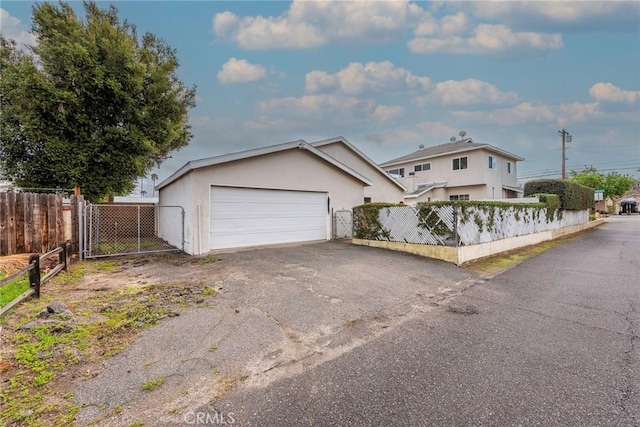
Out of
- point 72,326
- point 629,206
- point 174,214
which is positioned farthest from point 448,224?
point 629,206

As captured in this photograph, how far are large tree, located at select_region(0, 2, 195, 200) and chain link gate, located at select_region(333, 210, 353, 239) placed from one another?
9.14 meters

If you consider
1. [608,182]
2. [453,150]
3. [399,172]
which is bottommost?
[608,182]

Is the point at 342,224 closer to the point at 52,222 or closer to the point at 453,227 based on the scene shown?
the point at 453,227

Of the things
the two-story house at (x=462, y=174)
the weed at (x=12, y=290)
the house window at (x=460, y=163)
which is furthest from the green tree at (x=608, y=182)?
the weed at (x=12, y=290)

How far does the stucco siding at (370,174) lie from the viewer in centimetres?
1681

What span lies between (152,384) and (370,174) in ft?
55.0

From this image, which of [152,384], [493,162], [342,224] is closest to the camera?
[152,384]

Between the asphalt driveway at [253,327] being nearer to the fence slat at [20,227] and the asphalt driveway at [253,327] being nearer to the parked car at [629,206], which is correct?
the fence slat at [20,227]

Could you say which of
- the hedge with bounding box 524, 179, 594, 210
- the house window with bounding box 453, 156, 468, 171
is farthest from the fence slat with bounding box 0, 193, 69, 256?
the house window with bounding box 453, 156, 468, 171

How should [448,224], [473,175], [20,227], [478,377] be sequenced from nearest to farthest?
[478,377] < [20,227] < [448,224] < [473,175]

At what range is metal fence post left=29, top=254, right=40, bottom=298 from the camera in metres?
4.57

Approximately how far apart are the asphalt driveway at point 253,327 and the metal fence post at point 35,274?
1.84m

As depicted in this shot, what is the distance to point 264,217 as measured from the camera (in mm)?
10820

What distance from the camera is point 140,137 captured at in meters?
12.8
